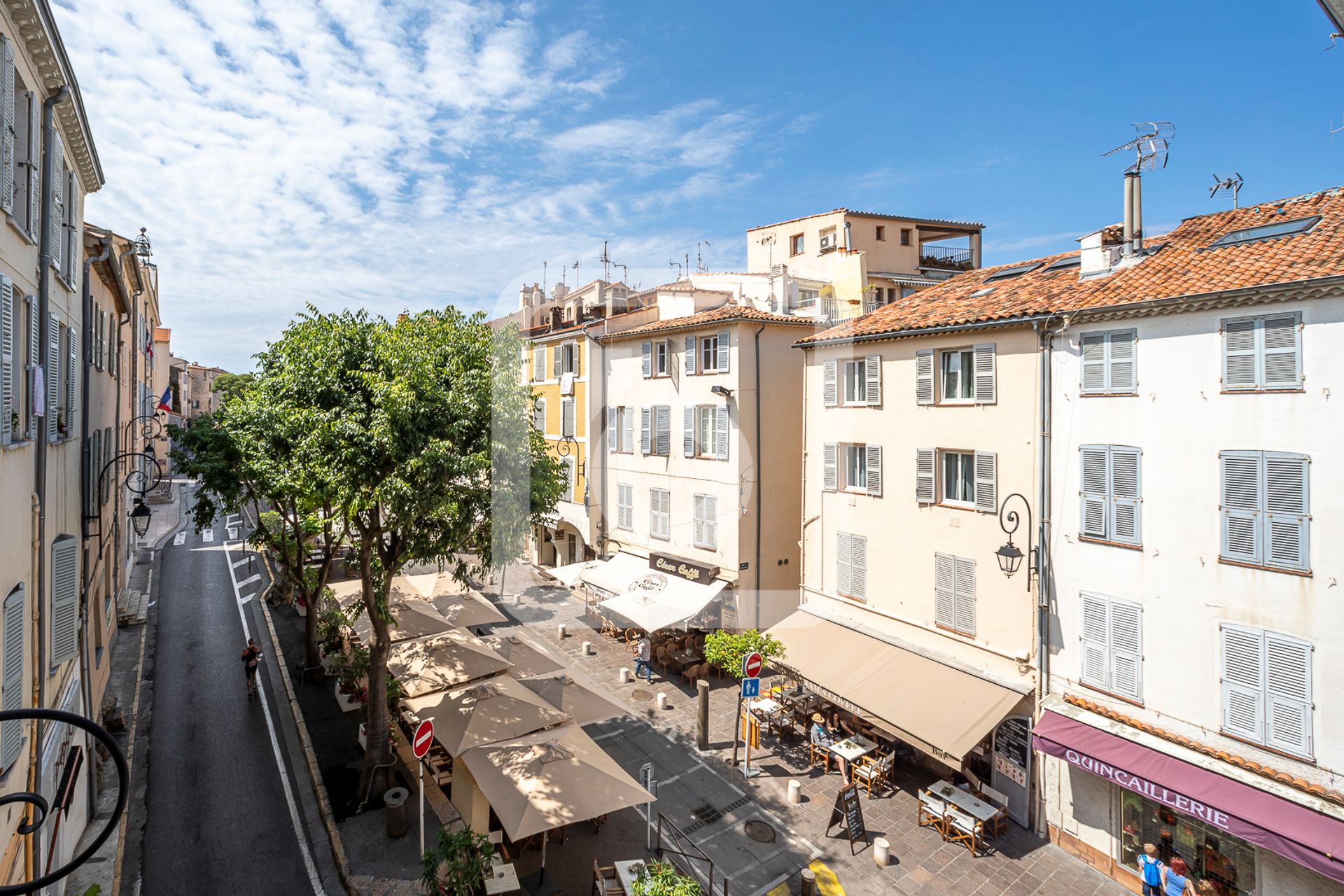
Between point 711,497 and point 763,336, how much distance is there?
223 inches

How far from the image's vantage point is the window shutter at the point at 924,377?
1652cm

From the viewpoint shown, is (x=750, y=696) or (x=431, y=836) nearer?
(x=431, y=836)

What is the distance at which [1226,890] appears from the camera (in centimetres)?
1141

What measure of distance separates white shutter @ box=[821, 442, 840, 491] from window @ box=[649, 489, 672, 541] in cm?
723

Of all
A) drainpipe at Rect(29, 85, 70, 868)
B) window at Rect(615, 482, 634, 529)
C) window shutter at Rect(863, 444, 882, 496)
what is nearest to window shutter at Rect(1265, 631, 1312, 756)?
window shutter at Rect(863, 444, 882, 496)

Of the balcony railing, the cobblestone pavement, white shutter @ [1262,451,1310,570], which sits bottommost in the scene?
the cobblestone pavement

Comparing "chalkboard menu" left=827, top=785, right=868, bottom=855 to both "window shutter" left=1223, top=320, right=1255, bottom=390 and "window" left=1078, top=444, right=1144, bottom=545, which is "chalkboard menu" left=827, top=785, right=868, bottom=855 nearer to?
"window" left=1078, top=444, right=1144, bottom=545

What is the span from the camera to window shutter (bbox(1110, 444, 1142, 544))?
41.2 ft

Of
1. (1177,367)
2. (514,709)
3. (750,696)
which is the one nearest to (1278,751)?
(1177,367)

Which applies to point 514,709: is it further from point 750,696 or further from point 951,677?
point 951,677

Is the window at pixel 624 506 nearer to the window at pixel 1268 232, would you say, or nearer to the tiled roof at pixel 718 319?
the tiled roof at pixel 718 319

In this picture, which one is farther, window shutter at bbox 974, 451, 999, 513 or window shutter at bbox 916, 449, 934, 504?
window shutter at bbox 916, 449, 934, 504

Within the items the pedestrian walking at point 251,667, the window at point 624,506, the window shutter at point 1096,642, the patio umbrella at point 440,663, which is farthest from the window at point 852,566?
the pedestrian walking at point 251,667

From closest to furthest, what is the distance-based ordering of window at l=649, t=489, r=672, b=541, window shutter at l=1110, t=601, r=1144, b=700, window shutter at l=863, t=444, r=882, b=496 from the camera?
window shutter at l=1110, t=601, r=1144, b=700 < window shutter at l=863, t=444, r=882, b=496 < window at l=649, t=489, r=672, b=541
